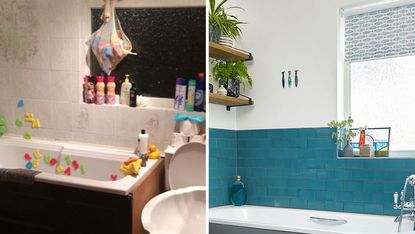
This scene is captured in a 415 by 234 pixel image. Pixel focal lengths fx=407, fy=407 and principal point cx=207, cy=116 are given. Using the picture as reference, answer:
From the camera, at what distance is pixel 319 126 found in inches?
140

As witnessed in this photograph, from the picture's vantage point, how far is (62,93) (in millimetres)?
688

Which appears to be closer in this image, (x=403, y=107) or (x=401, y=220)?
(x=401, y=220)

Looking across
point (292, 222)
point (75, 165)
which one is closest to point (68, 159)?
point (75, 165)

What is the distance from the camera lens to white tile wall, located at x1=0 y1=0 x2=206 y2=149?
0.66 metres

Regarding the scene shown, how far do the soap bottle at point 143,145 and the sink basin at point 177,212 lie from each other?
0.06 meters

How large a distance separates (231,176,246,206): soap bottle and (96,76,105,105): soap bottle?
3207 millimetres

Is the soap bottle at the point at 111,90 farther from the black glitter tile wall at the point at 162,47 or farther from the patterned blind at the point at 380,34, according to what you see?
the patterned blind at the point at 380,34

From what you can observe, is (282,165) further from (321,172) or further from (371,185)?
(371,185)

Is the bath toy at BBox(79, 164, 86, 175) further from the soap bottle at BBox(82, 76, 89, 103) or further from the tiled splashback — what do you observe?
the tiled splashback

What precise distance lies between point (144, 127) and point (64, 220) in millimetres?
201

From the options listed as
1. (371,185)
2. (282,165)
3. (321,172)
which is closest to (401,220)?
(371,185)

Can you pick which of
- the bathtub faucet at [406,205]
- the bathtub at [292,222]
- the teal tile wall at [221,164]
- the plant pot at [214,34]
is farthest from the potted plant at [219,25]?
the bathtub faucet at [406,205]

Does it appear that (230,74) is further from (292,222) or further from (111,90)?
(111,90)

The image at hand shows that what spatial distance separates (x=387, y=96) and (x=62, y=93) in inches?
128
